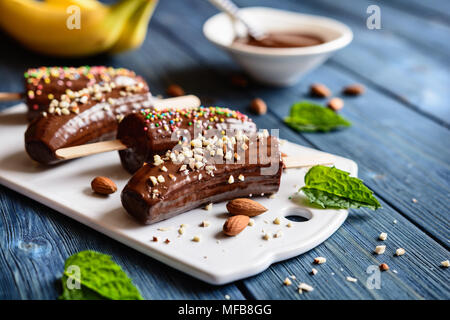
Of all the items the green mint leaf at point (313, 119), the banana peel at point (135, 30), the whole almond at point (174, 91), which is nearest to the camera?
the green mint leaf at point (313, 119)

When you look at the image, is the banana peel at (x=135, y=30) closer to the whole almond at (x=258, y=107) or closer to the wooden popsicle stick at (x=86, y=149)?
the whole almond at (x=258, y=107)

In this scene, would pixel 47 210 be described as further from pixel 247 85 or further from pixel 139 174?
pixel 247 85

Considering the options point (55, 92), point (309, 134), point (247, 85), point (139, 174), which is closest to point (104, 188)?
point (139, 174)

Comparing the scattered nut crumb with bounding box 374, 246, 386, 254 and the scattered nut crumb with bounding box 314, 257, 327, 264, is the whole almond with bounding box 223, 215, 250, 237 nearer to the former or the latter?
the scattered nut crumb with bounding box 314, 257, 327, 264

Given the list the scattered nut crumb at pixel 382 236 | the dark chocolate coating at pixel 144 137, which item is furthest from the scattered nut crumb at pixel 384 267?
the dark chocolate coating at pixel 144 137

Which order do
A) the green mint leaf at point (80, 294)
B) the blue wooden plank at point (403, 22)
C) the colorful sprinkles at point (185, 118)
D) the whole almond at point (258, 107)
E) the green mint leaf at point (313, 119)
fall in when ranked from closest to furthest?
the green mint leaf at point (80, 294) → the colorful sprinkles at point (185, 118) → the green mint leaf at point (313, 119) → the whole almond at point (258, 107) → the blue wooden plank at point (403, 22)

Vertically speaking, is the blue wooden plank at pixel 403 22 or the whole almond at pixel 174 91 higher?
the whole almond at pixel 174 91

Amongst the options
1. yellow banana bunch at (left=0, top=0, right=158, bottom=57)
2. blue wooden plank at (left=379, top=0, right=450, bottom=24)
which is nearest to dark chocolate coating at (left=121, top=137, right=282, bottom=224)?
yellow banana bunch at (left=0, top=0, right=158, bottom=57)
